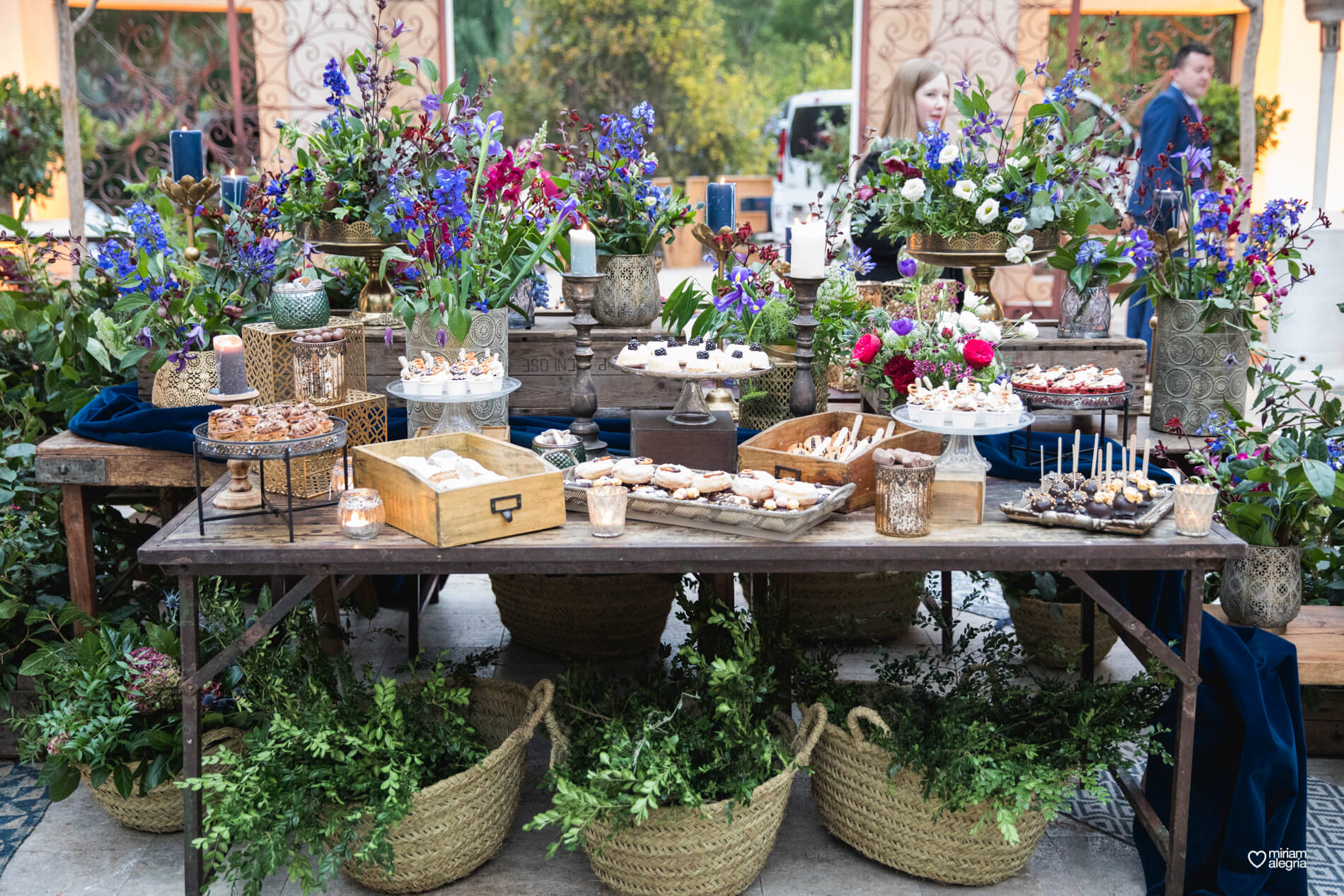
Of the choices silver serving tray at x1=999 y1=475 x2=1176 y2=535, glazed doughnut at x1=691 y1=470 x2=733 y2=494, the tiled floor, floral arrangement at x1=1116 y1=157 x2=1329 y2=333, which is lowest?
the tiled floor

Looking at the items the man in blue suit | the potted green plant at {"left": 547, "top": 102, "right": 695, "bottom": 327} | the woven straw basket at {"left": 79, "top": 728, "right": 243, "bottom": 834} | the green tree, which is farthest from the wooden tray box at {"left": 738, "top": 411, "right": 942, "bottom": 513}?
the green tree

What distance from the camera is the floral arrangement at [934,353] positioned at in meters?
2.35

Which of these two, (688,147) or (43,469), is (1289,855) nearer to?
(43,469)

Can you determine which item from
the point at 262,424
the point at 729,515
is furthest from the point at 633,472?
the point at 262,424

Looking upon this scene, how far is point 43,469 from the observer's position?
2.77 meters

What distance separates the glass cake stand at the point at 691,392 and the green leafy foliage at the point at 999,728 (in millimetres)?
587

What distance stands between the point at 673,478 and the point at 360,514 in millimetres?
575

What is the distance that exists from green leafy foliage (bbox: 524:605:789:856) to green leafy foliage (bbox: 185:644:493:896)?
25 centimetres

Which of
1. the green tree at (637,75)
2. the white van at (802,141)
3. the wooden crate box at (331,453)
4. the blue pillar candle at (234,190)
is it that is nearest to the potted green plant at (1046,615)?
the wooden crate box at (331,453)

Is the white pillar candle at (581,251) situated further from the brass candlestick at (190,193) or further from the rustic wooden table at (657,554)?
the brass candlestick at (190,193)

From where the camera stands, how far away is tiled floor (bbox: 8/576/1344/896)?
8.03 ft

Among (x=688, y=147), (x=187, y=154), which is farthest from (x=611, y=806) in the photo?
(x=688, y=147)

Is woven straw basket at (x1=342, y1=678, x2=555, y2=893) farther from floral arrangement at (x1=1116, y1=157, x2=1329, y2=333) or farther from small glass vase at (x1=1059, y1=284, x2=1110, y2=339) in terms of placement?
floral arrangement at (x1=1116, y1=157, x2=1329, y2=333)

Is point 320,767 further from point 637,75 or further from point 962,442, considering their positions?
point 637,75
